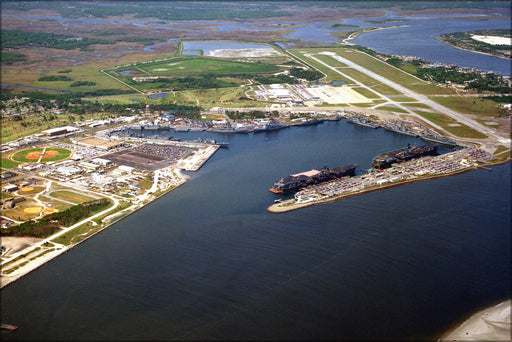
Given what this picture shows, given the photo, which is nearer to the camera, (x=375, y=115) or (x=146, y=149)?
(x=146, y=149)

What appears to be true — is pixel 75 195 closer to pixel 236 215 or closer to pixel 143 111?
pixel 236 215

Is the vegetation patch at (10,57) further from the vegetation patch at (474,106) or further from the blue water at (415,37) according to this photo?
the vegetation patch at (474,106)

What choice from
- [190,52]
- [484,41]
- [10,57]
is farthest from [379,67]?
[10,57]

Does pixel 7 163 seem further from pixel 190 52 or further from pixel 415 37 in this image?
pixel 415 37

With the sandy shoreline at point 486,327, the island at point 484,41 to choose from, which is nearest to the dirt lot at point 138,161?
the sandy shoreline at point 486,327

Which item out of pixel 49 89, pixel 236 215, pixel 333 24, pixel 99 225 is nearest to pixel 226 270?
pixel 236 215
